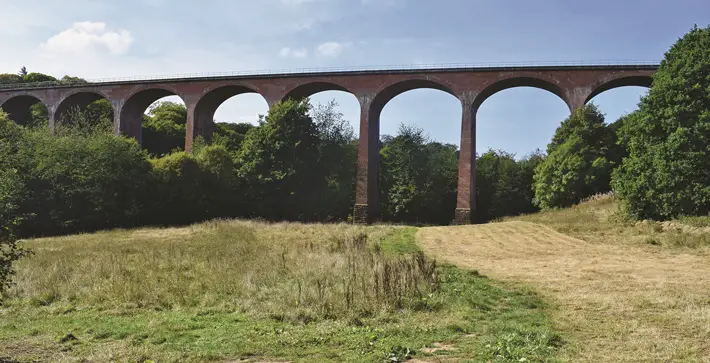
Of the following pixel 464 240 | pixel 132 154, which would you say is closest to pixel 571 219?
pixel 464 240

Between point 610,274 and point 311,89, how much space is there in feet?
108

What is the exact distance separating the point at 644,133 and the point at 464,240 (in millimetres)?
9342

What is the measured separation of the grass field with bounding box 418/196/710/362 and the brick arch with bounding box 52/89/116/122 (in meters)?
37.8

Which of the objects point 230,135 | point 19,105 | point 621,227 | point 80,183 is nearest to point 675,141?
point 621,227

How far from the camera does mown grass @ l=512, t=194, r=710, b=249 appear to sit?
16.6 m

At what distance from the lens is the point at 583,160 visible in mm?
32375

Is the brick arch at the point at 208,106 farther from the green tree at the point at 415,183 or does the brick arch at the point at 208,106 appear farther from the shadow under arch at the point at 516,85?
the shadow under arch at the point at 516,85

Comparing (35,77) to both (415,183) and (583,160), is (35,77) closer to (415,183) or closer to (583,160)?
(415,183)

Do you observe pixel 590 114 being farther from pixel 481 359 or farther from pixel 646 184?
pixel 481 359

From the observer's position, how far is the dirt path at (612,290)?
5.62 metres

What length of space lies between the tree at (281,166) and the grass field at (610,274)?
57.6 feet

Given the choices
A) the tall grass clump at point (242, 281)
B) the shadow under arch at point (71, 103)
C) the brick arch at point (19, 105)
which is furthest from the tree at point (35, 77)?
the tall grass clump at point (242, 281)

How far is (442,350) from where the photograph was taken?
5.77m

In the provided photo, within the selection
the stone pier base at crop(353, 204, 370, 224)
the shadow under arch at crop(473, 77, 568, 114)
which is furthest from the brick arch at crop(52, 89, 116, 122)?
the shadow under arch at crop(473, 77, 568, 114)
